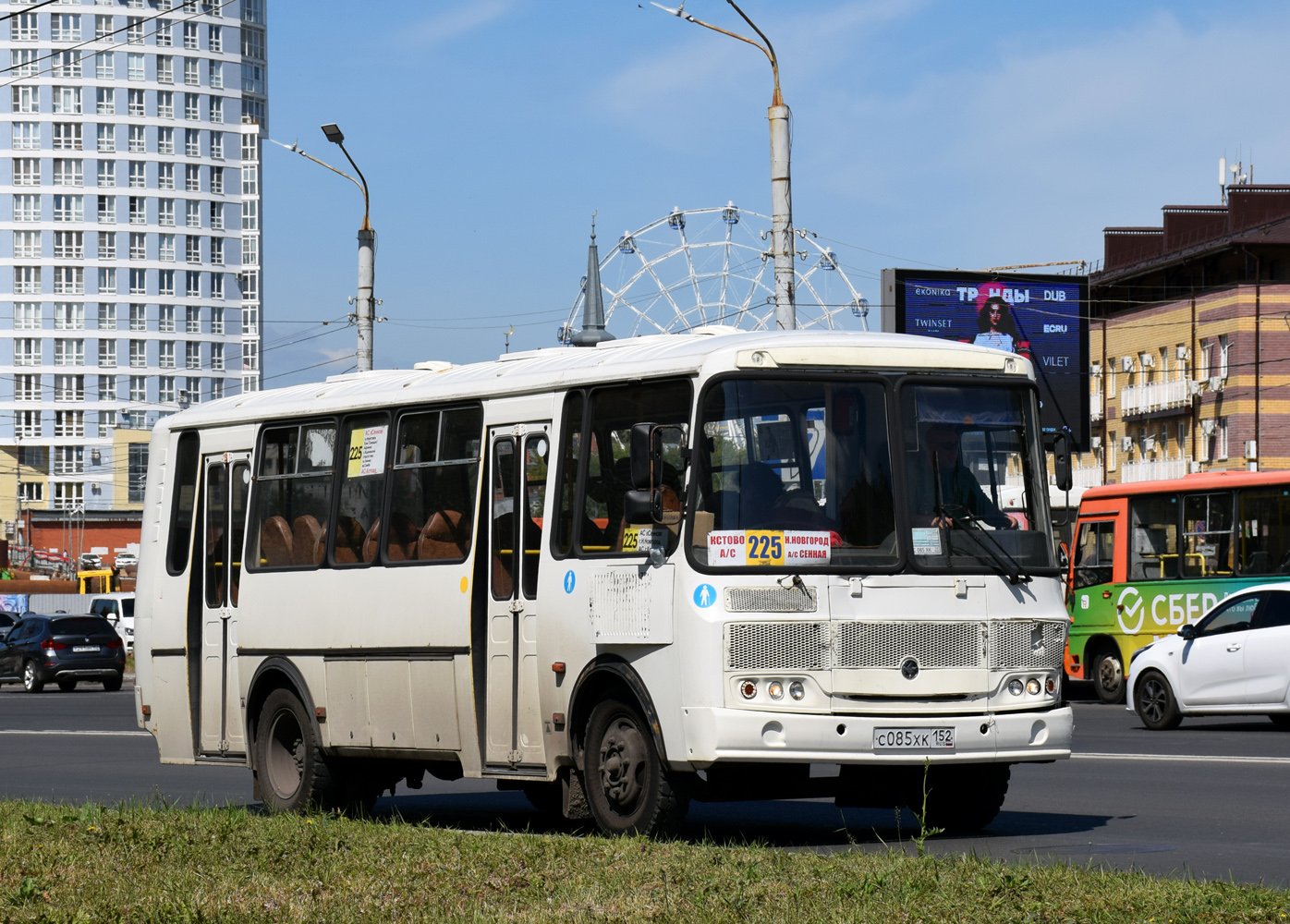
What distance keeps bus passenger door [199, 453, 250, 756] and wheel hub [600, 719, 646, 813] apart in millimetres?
4105

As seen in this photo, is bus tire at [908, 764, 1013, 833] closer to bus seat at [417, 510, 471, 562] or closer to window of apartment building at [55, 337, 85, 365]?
bus seat at [417, 510, 471, 562]

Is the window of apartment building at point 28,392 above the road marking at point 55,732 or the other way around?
above

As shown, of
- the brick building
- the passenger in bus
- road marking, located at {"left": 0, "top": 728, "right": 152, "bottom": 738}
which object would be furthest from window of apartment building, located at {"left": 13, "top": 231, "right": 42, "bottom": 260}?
the passenger in bus

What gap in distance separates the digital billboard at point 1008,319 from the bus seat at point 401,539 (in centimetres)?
3679

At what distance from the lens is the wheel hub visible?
11266 mm

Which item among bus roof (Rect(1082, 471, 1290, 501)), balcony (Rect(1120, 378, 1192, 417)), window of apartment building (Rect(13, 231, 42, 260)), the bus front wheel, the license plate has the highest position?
window of apartment building (Rect(13, 231, 42, 260))

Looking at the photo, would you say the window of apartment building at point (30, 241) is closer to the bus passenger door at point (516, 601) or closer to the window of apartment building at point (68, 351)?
the window of apartment building at point (68, 351)

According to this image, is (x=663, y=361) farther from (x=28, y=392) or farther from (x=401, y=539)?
(x=28, y=392)

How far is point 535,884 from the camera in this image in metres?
9.04

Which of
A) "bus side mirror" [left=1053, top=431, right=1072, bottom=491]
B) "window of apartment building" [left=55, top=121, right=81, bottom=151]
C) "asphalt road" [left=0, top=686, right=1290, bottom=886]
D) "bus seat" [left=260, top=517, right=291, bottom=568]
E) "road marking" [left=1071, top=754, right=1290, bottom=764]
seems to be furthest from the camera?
"window of apartment building" [left=55, top=121, right=81, bottom=151]

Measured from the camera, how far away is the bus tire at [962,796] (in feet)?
39.7

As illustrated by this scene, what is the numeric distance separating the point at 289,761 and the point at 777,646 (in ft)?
15.8

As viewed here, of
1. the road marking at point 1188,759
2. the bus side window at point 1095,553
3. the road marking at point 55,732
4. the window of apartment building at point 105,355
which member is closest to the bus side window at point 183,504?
the road marking at point 1188,759

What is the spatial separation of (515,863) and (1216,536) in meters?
20.7
